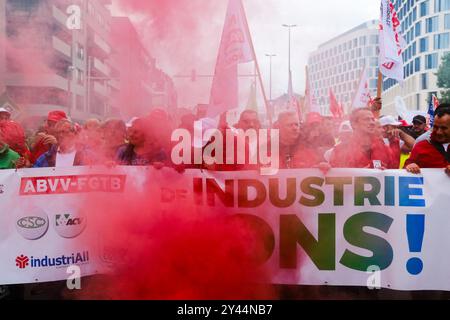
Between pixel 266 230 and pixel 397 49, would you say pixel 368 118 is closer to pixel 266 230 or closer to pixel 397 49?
pixel 266 230

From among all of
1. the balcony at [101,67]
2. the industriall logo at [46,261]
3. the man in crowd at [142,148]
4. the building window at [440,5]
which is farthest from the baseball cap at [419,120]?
the building window at [440,5]

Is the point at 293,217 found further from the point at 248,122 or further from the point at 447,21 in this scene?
the point at 447,21

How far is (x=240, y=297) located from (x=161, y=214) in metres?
0.85

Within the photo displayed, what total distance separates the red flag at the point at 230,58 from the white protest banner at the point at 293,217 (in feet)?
4.23

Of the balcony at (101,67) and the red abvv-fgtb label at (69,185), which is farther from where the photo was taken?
the balcony at (101,67)

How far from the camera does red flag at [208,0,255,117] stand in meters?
5.34

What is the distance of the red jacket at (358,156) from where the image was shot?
4.66 m

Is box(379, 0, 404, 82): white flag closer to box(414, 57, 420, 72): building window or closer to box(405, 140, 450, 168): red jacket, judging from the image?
box(405, 140, 450, 168): red jacket

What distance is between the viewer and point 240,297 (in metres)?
3.96

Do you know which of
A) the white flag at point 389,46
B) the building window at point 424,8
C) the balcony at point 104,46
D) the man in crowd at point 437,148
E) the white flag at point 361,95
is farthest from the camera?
the building window at point 424,8

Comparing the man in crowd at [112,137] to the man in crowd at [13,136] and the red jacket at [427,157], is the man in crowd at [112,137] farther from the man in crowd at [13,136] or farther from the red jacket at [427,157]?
the red jacket at [427,157]

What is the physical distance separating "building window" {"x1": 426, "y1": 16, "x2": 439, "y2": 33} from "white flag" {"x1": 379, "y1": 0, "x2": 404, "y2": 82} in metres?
67.9

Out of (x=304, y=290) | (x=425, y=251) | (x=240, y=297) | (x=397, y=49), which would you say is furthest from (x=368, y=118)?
(x=397, y=49)

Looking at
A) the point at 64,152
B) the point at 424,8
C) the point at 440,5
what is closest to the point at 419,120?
the point at 64,152
